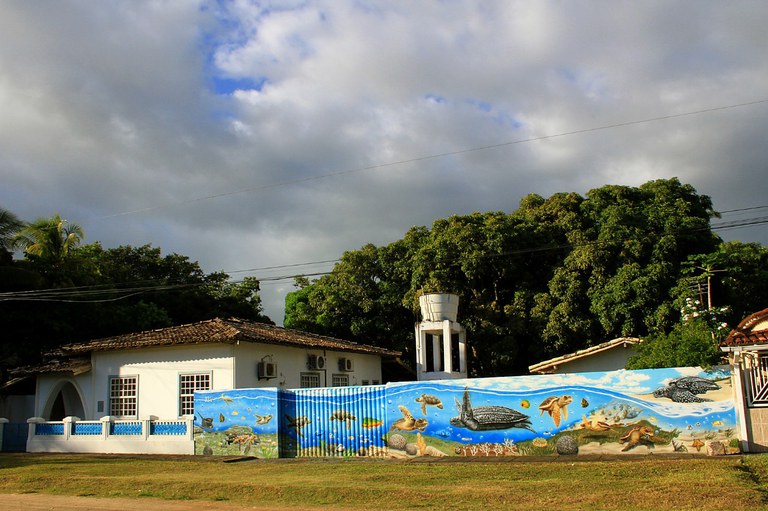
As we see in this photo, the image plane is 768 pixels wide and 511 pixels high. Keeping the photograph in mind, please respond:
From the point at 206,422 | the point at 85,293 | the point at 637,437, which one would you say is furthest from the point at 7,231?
the point at 637,437

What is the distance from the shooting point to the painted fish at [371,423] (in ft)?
54.9

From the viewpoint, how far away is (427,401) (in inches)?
643

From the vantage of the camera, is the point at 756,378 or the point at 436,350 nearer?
the point at 756,378

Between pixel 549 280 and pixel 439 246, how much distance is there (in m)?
5.30

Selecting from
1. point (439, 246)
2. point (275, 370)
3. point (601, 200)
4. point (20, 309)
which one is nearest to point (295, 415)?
point (275, 370)

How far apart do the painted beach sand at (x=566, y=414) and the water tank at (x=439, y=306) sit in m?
11.0

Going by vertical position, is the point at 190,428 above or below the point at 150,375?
below

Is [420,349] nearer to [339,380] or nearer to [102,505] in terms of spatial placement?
[339,380]

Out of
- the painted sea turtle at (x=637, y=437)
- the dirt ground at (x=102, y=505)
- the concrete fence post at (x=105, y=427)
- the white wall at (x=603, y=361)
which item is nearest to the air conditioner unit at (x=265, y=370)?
the concrete fence post at (x=105, y=427)

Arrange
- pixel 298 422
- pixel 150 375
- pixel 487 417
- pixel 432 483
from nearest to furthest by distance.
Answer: pixel 432 483
pixel 487 417
pixel 298 422
pixel 150 375

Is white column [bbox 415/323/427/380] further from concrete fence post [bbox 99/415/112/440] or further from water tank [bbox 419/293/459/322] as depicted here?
concrete fence post [bbox 99/415/112/440]

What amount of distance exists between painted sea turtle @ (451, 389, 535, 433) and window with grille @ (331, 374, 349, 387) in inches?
396

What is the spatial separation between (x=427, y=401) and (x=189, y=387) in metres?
8.75

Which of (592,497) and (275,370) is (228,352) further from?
(592,497)
